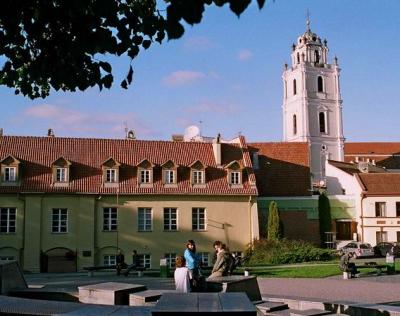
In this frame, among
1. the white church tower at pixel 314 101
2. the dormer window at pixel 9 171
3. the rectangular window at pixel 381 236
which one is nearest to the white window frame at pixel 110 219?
the dormer window at pixel 9 171

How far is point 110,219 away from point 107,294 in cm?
2906

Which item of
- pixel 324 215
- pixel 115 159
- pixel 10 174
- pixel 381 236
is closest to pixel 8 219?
pixel 10 174

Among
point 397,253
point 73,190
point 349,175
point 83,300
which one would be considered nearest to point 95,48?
point 83,300

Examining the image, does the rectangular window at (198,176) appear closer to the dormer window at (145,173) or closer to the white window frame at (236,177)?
the white window frame at (236,177)

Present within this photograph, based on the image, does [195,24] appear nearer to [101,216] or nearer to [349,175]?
[101,216]

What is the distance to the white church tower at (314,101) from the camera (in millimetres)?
102438

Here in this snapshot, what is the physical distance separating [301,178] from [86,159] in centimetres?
1811

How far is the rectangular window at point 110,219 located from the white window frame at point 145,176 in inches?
116

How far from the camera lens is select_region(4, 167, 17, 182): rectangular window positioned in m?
41.9

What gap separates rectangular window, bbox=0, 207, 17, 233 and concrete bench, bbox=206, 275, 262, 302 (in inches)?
1118

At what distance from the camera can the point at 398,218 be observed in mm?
55469

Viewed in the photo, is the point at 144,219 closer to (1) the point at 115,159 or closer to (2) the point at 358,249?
(1) the point at 115,159

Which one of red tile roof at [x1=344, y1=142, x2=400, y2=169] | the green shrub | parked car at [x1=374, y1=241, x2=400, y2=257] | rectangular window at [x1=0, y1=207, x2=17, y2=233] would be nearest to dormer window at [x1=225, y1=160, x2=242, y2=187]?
the green shrub

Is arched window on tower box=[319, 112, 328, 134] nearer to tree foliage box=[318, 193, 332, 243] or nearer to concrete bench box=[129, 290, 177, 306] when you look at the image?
tree foliage box=[318, 193, 332, 243]
